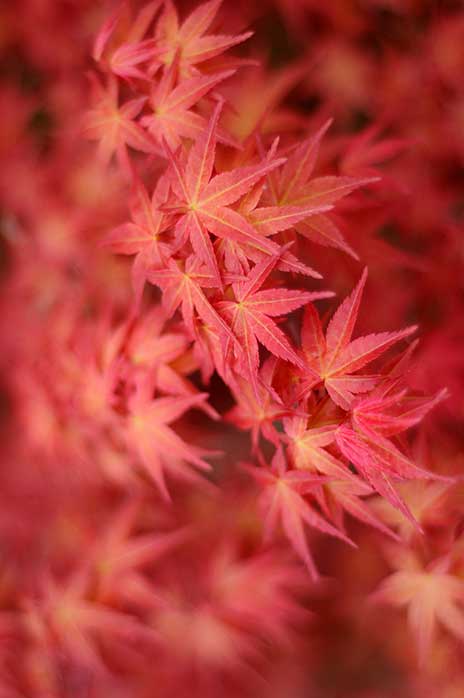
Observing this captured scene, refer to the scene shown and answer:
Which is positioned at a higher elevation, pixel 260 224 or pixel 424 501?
pixel 260 224

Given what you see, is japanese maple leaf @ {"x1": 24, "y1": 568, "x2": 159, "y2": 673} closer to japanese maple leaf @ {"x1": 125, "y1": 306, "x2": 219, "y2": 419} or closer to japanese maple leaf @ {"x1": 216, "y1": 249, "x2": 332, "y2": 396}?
japanese maple leaf @ {"x1": 125, "y1": 306, "x2": 219, "y2": 419}

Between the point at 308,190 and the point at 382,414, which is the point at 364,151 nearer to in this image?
the point at 308,190

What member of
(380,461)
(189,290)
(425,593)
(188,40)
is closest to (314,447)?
(380,461)

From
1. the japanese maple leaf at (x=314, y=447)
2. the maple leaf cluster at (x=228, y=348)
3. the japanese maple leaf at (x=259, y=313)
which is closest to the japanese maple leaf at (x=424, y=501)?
the maple leaf cluster at (x=228, y=348)

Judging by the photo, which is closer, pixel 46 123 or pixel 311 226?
pixel 311 226

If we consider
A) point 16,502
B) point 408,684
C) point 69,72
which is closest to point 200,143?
point 69,72

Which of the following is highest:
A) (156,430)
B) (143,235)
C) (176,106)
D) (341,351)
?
(176,106)

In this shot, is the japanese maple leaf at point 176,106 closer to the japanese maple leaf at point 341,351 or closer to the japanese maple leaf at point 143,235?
the japanese maple leaf at point 143,235

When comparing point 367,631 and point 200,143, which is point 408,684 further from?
point 200,143
